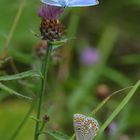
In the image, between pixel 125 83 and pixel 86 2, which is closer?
pixel 86 2

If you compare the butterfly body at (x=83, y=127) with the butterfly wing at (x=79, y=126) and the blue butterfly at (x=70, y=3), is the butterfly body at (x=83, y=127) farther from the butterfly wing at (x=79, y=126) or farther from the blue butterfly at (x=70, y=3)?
the blue butterfly at (x=70, y=3)

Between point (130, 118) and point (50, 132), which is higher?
point (50, 132)

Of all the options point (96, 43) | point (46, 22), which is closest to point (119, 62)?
point (96, 43)

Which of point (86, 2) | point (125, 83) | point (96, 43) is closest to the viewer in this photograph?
point (86, 2)

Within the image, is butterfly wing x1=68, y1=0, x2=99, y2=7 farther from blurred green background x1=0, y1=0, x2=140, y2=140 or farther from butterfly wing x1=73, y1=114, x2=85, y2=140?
blurred green background x1=0, y1=0, x2=140, y2=140

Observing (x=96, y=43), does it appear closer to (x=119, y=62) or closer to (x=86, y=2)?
(x=119, y=62)

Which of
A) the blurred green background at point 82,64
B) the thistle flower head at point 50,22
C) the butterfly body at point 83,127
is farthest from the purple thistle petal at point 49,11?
the blurred green background at point 82,64

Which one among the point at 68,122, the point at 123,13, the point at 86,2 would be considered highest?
the point at 86,2
